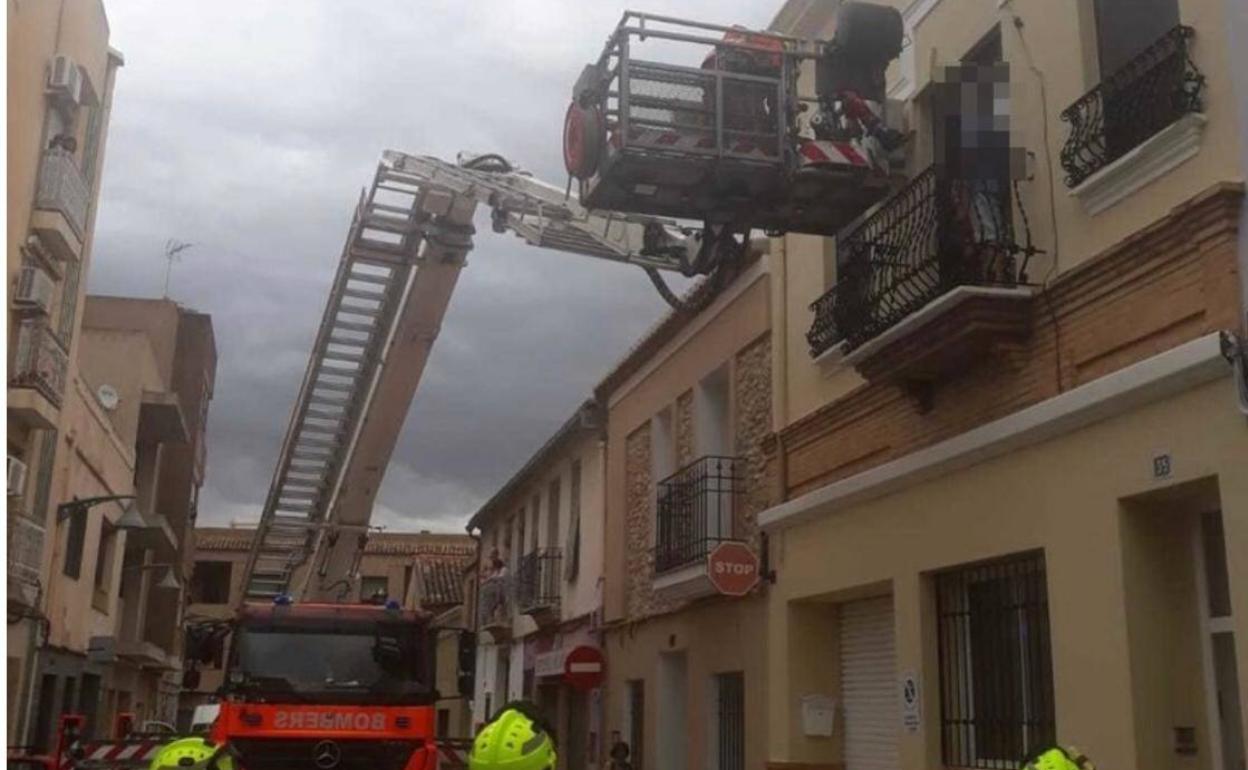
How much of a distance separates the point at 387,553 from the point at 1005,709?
4753cm

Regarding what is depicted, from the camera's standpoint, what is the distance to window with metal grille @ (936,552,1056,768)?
8.85 metres

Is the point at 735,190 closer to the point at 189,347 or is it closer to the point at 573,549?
the point at 573,549

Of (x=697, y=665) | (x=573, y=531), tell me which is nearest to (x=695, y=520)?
(x=697, y=665)

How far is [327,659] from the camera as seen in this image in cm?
1243

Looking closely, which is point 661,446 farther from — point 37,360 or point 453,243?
point 37,360

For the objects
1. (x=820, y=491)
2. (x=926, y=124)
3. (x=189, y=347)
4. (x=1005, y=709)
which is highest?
(x=189, y=347)

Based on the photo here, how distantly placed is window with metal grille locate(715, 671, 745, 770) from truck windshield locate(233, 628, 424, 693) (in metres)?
3.56

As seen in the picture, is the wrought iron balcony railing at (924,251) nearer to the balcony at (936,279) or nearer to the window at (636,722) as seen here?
the balcony at (936,279)

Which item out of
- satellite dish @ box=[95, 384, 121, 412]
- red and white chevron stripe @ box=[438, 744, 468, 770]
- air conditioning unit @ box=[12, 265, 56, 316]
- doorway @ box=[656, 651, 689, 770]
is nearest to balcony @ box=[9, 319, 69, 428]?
air conditioning unit @ box=[12, 265, 56, 316]

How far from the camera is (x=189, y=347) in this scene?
3697 centimetres

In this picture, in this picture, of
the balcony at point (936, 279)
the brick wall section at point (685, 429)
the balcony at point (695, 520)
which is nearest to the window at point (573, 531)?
the brick wall section at point (685, 429)

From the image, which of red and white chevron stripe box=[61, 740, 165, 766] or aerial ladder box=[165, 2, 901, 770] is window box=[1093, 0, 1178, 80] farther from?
red and white chevron stripe box=[61, 740, 165, 766]

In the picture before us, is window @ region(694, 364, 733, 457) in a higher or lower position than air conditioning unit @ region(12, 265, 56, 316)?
lower

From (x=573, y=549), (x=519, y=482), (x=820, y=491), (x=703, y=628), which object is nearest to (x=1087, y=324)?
(x=820, y=491)
